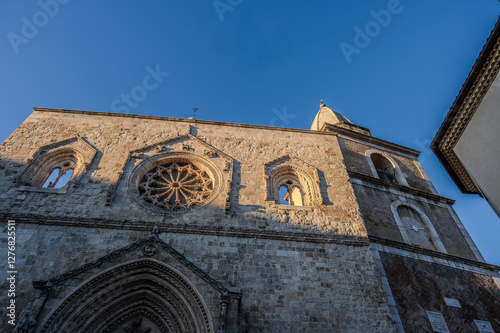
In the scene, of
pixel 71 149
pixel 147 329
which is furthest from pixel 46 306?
pixel 71 149

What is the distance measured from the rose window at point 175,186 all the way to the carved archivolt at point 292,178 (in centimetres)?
210

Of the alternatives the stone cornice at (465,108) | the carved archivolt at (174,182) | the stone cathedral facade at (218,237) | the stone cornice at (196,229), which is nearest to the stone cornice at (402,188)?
the stone cathedral facade at (218,237)

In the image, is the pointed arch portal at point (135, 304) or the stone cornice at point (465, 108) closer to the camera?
the pointed arch portal at point (135, 304)

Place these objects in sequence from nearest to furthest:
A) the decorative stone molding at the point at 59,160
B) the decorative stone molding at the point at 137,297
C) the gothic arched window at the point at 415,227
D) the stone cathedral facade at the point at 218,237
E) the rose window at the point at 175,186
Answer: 1. the decorative stone molding at the point at 137,297
2. the stone cathedral facade at the point at 218,237
3. the rose window at the point at 175,186
4. the decorative stone molding at the point at 59,160
5. the gothic arched window at the point at 415,227

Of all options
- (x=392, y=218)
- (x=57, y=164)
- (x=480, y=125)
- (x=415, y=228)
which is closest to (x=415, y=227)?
(x=415, y=228)

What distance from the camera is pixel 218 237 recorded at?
8.40 metres

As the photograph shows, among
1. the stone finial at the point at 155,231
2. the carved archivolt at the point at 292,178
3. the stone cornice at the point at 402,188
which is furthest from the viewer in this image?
the stone cornice at the point at 402,188

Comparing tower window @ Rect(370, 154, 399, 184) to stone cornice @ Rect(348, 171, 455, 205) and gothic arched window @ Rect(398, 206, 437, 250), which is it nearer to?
stone cornice @ Rect(348, 171, 455, 205)

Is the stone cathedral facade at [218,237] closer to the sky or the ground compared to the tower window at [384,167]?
closer to the ground

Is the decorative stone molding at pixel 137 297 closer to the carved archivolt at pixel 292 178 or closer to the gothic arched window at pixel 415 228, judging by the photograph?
the carved archivolt at pixel 292 178

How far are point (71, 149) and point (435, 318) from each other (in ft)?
41.7

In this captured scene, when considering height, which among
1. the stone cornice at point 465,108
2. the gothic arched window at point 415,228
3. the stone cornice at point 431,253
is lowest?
the stone cornice at point 431,253

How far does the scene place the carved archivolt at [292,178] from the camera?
1030cm

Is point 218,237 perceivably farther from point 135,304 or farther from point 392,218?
point 392,218
